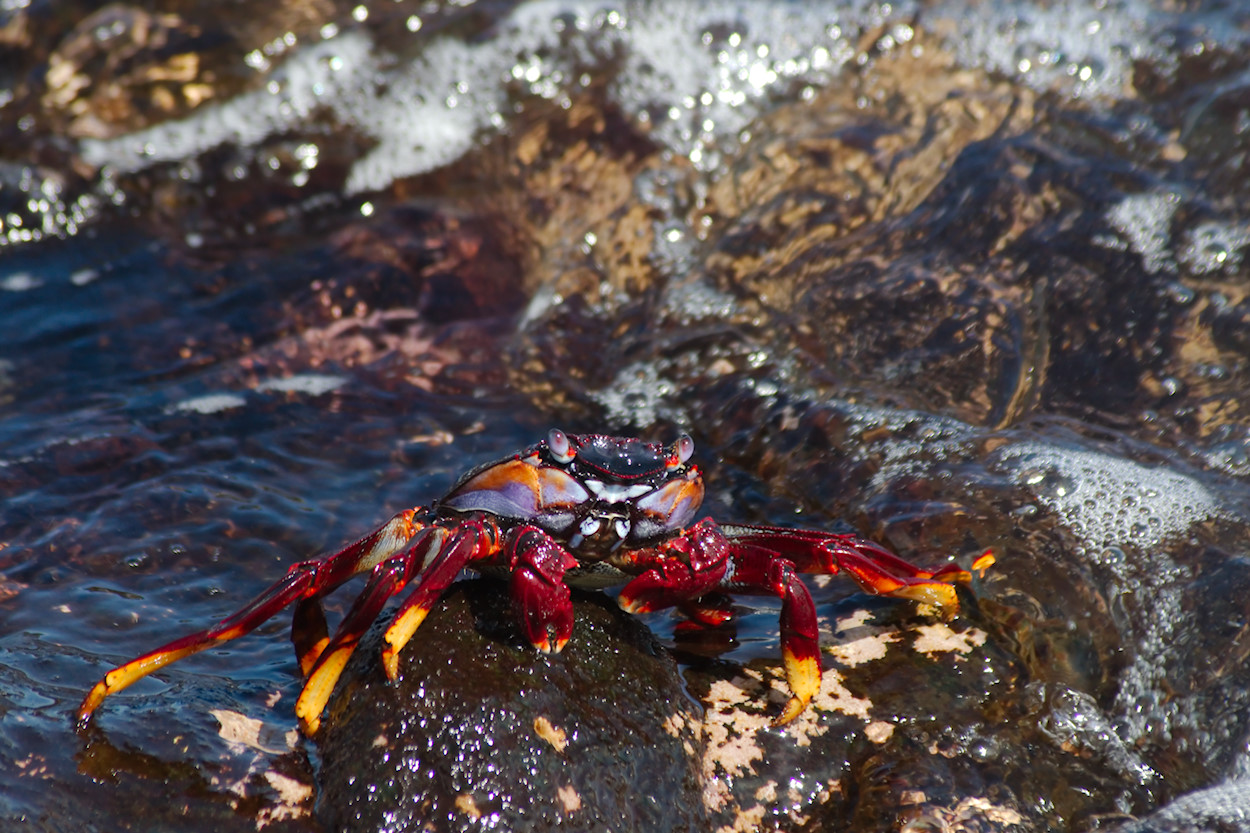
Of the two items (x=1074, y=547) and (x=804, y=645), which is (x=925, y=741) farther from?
(x=1074, y=547)

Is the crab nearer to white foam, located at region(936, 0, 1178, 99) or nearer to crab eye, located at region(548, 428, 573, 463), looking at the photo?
crab eye, located at region(548, 428, 573, 463)

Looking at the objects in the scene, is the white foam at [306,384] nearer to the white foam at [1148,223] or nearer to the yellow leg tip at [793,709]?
the yellow leg tip at [793,709]

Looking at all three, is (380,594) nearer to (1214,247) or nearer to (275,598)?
(275,598)

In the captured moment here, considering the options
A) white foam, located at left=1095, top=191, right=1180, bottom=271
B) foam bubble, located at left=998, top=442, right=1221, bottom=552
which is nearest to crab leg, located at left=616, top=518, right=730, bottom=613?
foam bubble, located at left=998, top=442, right=1221, bottom=552

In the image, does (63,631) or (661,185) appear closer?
(63,631)

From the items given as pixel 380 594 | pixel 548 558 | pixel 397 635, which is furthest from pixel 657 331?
pixel 397 635

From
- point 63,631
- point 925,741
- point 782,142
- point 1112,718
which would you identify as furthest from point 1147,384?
point 63,631

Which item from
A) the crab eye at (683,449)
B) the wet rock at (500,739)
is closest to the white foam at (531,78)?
the crab eye at (683,449)
